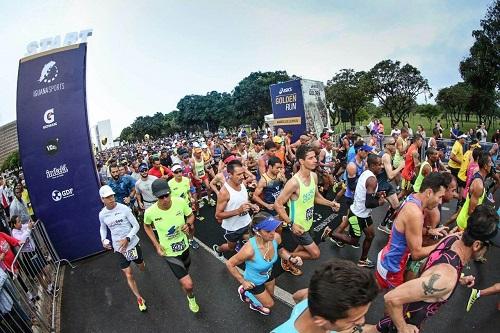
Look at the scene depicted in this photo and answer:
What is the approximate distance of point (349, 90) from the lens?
105ft

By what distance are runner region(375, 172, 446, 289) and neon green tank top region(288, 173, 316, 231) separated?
1281mm

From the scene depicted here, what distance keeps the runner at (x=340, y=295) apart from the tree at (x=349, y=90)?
1321 inches

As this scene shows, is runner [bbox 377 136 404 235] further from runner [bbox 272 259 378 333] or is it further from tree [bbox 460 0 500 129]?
tree [bbox 460 0 500 129]

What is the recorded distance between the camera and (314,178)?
453 cm

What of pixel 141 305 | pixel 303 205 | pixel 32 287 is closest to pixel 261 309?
pixel 303 205

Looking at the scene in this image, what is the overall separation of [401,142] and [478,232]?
6.28 metres

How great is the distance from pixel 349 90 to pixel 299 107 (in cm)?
1917

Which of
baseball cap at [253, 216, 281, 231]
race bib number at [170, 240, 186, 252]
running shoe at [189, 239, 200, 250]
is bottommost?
running shoe at [189, 239, 200, 250]

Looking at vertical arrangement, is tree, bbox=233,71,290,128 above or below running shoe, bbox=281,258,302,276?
above

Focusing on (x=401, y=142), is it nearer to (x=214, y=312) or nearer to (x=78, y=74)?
(x=214, y=312)

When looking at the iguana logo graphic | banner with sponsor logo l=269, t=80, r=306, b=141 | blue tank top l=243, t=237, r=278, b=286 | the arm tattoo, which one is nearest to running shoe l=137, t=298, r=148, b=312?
blue tank top l=243, t=237, r=278, b=286

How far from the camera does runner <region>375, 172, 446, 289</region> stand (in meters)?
2.91

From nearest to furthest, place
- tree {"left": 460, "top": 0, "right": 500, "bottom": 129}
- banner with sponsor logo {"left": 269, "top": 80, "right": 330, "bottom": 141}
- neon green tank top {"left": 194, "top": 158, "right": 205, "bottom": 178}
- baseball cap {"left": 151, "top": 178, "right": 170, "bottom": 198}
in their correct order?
baseball cap {"left": 151, "top": 178, "right": 170, "bottom": 198} < neon green tank top {"left": 194, "top": 158, "right": 205, "bottom": 178} < banner with sponsor logo {"left": 269, "top": 80, "right": 330, "bottom": 141} < tree {"left": 460, "top": 0, "right": 500, "bottom": 129}

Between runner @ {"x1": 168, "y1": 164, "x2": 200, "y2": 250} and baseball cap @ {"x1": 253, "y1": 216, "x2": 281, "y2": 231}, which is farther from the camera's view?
runner @ {"x1": 168, "y1": 164, "x2": 200, "y2": 250}
